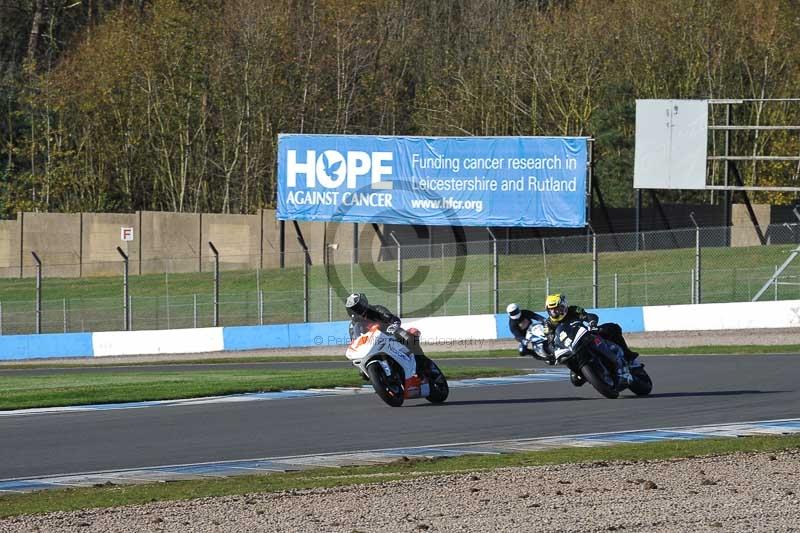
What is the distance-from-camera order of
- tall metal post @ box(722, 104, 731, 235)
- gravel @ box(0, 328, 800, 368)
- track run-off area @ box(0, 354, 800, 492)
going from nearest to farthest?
1. track run-off area @ box(0, 354, 800, 492)
2. gravel @ box(0, 328, 800, 368)
3. tall metal post @ box(722, 104, 731, 235)

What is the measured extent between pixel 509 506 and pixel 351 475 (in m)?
2.12

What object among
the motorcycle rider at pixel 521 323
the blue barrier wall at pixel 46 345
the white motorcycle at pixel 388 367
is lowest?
the blue barrier wall at pixel 46 345

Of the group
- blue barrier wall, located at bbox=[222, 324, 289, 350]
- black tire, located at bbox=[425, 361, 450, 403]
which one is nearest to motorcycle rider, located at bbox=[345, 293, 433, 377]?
black tire, located at bbox=[425, 361, 450, 403]

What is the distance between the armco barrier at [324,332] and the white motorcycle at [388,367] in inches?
566

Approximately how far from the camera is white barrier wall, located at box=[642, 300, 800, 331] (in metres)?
30.5

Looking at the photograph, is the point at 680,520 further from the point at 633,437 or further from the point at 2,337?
the point at 2,337

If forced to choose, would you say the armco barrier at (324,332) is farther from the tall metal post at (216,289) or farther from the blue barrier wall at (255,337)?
the tall metal post at (216,289)

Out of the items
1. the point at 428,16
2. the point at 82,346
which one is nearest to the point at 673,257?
the point at 82,346

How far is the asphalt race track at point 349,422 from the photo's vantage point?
13.9 m

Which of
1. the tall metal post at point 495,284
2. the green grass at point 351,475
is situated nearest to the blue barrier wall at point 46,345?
the tall metal post at point 495,284

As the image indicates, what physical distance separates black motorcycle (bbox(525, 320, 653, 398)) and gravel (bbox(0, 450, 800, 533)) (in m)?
5.40

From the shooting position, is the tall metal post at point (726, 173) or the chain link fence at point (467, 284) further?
the tall metal post at point (726, 173)

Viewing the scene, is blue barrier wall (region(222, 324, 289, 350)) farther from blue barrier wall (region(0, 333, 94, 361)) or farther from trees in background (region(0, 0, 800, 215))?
trees in background (region(0, 0, 800, 215))

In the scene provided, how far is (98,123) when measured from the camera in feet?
187
